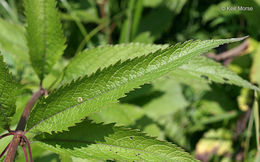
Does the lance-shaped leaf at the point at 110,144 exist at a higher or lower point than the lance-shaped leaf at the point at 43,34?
lower

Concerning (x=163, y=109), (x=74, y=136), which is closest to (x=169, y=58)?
(x=74, y=136)

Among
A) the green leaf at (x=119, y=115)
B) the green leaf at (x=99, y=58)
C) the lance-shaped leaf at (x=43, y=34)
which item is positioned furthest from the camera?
the green leaf at (x=119, y=115)

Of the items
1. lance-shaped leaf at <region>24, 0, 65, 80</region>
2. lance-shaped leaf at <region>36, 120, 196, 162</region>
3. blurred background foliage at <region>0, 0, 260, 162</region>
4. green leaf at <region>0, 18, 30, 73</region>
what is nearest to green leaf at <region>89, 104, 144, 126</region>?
blurred background foliage at <region>0, 0, 260, 162</region>

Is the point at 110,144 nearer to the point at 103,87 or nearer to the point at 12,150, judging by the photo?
the point at 103,87

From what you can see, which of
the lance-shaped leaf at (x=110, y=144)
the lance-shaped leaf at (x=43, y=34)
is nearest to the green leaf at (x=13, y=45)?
the lance-shaped leaf at (x=43, y=34)

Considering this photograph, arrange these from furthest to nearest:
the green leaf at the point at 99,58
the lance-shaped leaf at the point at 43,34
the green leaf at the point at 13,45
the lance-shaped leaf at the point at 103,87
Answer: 1. the green leaf at the point at 13,45
2. the green leaf at the point at 99,58
3. the lance-shaped leaf at the point at 43,34
4. the lance-shaped leaf at the point at 103,87

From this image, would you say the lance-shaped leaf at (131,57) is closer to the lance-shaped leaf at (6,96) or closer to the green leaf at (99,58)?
the green leaf at (99,58)

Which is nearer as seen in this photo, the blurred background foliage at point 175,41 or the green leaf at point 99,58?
the green leaf at point 99,58
